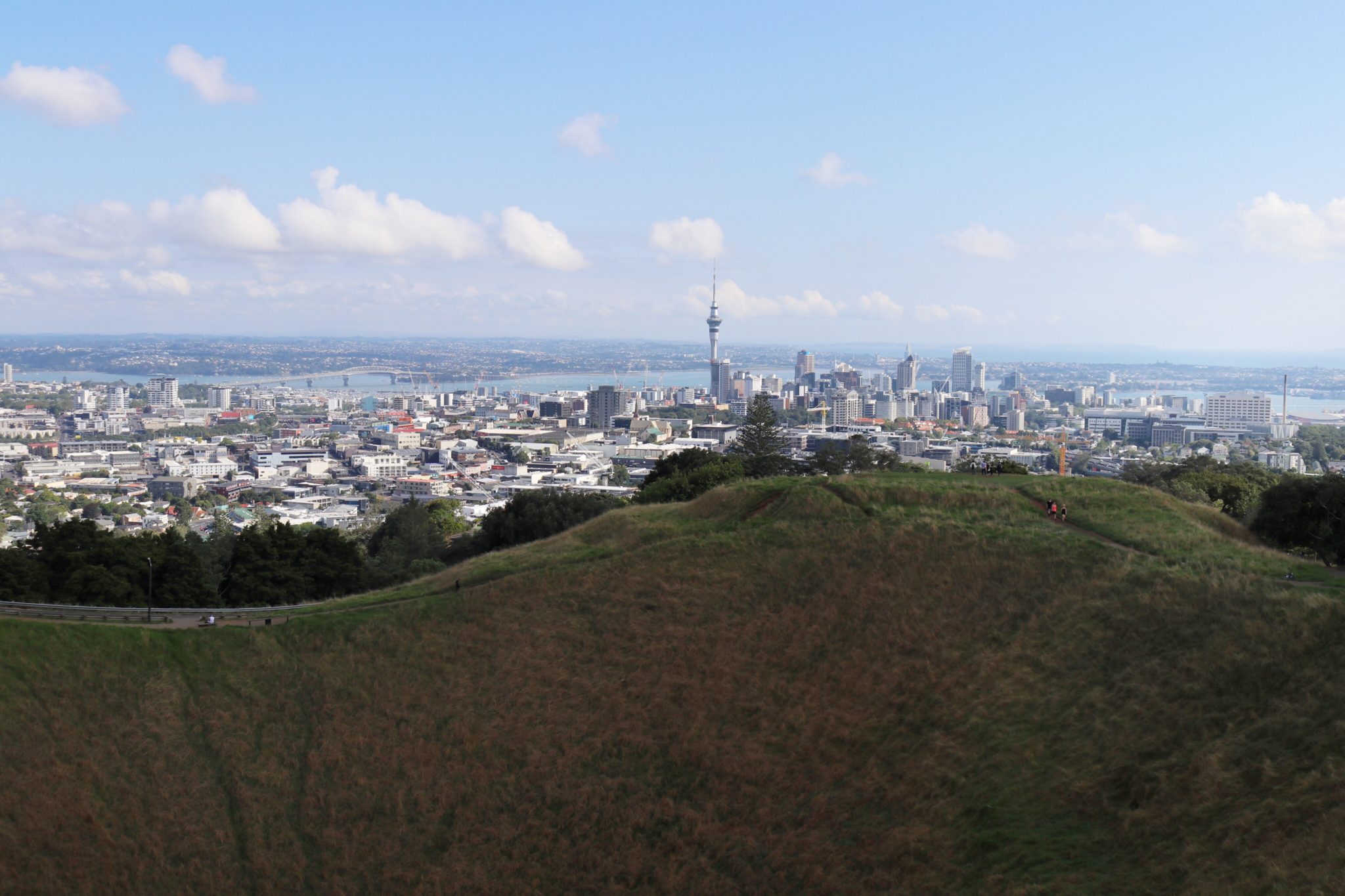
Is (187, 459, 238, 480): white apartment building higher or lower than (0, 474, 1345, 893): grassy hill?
lower

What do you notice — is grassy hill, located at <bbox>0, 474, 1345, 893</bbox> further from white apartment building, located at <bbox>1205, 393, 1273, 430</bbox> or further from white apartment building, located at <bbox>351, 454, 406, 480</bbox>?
white apartment building, located at <bbox>1205, 393, 1273, 430</bbox>

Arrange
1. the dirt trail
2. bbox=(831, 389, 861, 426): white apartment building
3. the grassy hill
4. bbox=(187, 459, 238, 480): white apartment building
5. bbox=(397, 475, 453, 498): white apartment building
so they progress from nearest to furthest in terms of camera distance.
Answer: the grassy hill < the dirt trail < bbox=(397, 475, 453, 498): white apartment building < bbox=(187, 459, 238, 480): white apartment building < bbox=(831, 389, 861, 426): white apartment building

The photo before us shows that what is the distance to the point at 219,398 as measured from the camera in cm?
18188

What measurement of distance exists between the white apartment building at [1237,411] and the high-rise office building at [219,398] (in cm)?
14651

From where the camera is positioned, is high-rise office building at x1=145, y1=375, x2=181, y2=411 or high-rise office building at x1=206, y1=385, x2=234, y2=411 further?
high-rise office building at x1=206, y1=385, x2=234, y2=411

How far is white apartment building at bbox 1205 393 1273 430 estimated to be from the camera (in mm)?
133375

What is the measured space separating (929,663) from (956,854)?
4.73 metres

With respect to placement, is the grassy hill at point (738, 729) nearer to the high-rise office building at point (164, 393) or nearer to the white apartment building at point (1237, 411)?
the white apartment building at point (1237, 411)

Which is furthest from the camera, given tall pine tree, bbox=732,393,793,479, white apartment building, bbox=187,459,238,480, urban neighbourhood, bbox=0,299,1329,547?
white apartment building, bbox=187,459,238,480

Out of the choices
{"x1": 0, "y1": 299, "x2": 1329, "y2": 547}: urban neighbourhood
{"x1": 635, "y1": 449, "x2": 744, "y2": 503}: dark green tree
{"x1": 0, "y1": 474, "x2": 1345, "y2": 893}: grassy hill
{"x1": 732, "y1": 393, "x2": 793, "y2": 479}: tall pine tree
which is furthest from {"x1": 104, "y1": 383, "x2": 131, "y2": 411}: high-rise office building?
{"x1": 0, "y1": 474, "x2": 1345, "y2": 893}: grassy hill

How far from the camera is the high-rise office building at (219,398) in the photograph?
181 metres

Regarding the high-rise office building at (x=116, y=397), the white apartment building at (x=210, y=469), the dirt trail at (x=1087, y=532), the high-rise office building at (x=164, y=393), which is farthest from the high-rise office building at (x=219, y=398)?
the dirt trail at (x=1087, y=532)

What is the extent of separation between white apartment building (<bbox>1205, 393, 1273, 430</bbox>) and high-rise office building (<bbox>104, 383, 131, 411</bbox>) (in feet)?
498

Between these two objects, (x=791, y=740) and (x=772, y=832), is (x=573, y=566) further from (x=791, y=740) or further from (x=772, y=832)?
(x=772, y=832)
